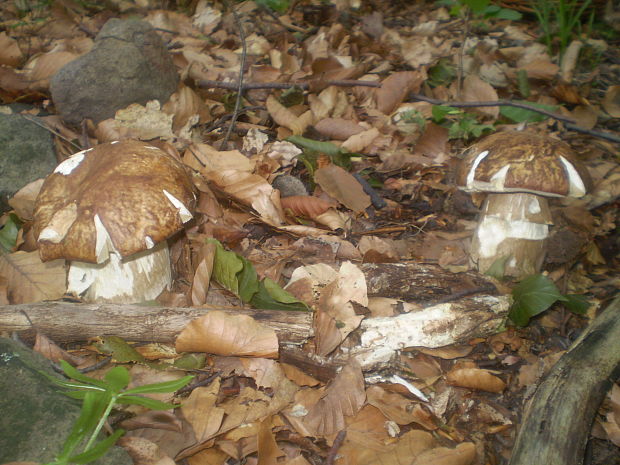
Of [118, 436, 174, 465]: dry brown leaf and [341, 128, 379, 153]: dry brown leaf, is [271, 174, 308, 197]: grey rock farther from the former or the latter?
[118, 436, 174, 465]: dry brown leaf

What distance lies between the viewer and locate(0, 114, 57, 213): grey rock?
2.78 m

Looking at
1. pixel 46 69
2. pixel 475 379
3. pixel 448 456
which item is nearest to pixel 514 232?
→ pixel 475 379

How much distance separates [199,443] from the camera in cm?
165

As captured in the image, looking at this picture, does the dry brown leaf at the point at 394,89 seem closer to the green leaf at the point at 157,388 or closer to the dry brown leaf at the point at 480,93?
the dry brown leaf at the point at 480,93

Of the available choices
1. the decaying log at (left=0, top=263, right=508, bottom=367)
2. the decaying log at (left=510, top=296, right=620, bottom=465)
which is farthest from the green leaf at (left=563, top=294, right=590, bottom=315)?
the decaying log at (left=0, top=263, right=508, bottom=367)

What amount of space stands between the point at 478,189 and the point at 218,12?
16.7ft

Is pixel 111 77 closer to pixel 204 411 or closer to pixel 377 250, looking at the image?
pixel 377 250

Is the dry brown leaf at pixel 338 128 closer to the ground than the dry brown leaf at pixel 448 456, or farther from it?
farther from it

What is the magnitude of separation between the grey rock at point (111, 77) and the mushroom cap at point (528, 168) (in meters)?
2.48

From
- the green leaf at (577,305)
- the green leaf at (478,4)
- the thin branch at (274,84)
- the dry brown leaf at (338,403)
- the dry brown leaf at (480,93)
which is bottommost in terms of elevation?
the green leaf at (577,305)

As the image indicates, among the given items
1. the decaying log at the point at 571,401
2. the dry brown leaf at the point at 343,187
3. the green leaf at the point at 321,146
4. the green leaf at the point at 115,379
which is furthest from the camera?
the green leaf at the point at 321,146

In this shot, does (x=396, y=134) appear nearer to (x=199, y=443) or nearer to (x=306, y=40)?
(x=306, y=40)

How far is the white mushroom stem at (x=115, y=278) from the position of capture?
2.11 metres

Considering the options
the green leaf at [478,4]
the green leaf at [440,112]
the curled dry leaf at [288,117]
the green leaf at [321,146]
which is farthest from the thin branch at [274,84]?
the green leaf at [478,4]
